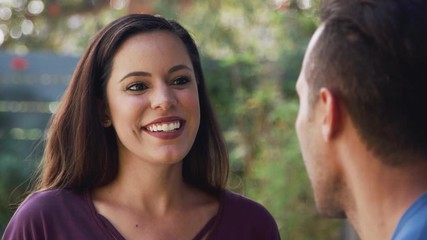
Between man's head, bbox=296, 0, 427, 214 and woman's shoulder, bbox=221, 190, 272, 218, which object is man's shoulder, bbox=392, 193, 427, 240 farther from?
woman's shoulder, bbox=221, 190, 272, 218

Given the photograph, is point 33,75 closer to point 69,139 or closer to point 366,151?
point 69,139

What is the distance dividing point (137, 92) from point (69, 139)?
0.33m

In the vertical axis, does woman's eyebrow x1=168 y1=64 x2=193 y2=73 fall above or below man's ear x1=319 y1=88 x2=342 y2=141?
below

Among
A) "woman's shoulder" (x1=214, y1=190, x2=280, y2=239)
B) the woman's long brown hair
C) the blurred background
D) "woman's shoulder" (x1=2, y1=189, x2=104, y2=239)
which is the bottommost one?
the blurred background

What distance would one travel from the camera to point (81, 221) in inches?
103

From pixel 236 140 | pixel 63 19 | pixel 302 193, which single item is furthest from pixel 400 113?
pixel 63 19

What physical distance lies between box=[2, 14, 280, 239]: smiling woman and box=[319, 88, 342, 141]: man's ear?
0.91 meters

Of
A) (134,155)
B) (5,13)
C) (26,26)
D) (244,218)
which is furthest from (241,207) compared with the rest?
(26,26)

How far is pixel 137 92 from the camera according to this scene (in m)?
2.56

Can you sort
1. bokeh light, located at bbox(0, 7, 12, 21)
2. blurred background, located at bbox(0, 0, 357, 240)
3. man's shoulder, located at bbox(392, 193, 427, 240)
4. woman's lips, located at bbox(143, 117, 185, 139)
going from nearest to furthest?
man's shoulder, located at bbox(392, 193, 427, 240), woman's lips, located at bbox(143, 117, 185, 139), blurred background, located at bbox(0, 0, 357, 240), bokeh light, located at bbox(0, 7, 12, 21)

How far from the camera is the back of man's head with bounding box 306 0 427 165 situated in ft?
5.24

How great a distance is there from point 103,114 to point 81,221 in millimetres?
320

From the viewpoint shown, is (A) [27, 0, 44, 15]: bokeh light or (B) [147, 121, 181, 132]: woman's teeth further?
(A) [27, 0, 44, 15]: bokeh light

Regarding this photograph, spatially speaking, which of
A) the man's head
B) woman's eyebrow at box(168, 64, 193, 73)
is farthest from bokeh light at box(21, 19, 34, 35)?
the man's head
